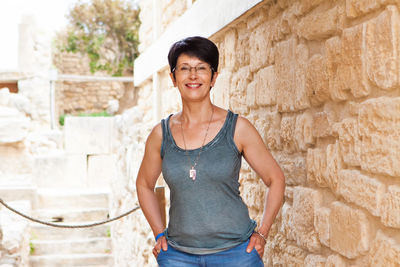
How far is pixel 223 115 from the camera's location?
2.19 metres

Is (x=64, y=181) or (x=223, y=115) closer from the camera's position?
(x=223, y=115)

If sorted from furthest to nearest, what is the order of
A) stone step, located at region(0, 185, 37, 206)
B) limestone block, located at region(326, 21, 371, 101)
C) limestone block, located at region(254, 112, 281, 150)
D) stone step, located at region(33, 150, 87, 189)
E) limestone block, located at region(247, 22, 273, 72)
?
stone step, located at region(33, 150, 87, 189) < stone step, located at region(0, 185, 37, 206) < limestone block, located at region(247, 22, 273, 72) < limestone block, located at region(254, 112, 281, 150) < limestone block, located at region(326, 21, 371, 101)

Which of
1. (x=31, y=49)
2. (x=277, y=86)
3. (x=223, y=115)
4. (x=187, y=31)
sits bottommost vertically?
(x=223, y=115)

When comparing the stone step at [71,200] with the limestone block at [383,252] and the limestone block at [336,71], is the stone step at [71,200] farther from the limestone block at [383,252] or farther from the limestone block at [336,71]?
the limestone block at [383,252]

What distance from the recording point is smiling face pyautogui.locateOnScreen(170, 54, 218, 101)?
2.14 m

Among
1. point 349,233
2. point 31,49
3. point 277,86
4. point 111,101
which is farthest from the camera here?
point 111,101

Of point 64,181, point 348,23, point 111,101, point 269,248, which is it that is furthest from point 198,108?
point 111,101

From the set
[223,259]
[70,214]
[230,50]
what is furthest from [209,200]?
[70,214]

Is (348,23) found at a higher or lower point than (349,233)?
higher

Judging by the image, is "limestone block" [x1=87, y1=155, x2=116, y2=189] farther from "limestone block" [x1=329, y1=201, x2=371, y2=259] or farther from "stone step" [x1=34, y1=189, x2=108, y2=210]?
"limestone block" [x1=329, y1=201, x2=371, y2=259]

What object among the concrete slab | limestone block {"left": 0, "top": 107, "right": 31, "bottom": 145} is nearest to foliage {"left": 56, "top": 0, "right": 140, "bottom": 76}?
limestone block {"left": 0, "top": 107, "right": 31, "bottom": 145}

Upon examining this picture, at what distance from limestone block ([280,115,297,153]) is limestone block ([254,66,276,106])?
181 mm

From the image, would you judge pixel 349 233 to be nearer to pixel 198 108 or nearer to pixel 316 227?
pixel 316 227

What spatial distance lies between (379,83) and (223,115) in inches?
26.0
